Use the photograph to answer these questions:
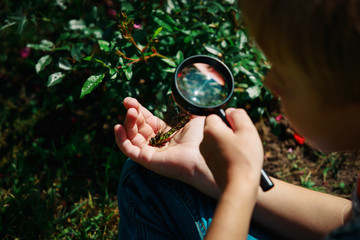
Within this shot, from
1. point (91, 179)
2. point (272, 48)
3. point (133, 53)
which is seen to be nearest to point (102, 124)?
point (91, 179)

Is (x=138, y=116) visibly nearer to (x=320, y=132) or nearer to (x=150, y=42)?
(x=150, y=42)

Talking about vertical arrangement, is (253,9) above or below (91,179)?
above

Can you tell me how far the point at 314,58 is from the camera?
106cm

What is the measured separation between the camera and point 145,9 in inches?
78.5

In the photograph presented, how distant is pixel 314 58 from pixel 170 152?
84cm

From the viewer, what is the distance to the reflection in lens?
1.52 m

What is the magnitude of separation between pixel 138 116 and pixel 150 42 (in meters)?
0.39

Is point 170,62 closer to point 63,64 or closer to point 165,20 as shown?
point 165,20

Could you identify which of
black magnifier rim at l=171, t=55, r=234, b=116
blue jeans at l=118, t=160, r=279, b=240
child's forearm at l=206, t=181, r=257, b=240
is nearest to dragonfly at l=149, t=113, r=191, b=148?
blue jeans at l=118, t=160, r=279, b=240

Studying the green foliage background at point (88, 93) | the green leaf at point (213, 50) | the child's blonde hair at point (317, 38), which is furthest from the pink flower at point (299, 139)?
the child's blonde hair at point (317, 38)

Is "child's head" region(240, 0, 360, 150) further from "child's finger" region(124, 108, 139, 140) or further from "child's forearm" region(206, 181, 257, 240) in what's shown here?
"child's finger" region(124, 108, 139, 140)

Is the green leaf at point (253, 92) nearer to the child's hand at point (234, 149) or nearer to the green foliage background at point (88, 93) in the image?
the green foliage background at point (88, 93)

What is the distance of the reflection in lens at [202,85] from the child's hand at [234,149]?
20 centimetres

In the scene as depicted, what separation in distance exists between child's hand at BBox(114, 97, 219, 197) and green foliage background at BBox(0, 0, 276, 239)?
28cm
